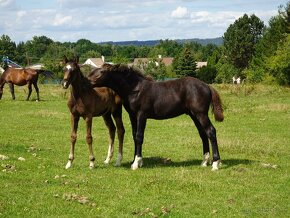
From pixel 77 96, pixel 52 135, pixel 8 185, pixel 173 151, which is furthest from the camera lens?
pixel 52 135

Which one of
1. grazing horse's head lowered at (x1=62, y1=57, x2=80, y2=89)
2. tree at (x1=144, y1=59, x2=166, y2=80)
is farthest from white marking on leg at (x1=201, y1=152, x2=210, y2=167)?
tree at (x1=144, y1=59, x2=166, y2=80)

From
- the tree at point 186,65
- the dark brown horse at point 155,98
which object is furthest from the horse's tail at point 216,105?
the tree at point 186,65

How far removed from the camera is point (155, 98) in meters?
12.0

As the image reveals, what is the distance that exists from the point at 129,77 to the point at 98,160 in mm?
2570

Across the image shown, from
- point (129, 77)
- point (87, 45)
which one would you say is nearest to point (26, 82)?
point (129, 77)

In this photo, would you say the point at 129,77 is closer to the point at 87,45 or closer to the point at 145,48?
the point at 145,48

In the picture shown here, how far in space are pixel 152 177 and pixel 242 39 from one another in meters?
81.1

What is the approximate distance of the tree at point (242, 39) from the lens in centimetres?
8850

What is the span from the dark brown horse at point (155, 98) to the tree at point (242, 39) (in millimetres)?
78240

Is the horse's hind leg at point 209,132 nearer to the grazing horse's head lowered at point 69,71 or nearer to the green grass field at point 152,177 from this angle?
the green grass field at point 152,177

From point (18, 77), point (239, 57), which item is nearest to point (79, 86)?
point (18, 77)

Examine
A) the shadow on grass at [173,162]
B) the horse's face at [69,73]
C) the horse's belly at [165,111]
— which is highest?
the horse's face at [69,73]

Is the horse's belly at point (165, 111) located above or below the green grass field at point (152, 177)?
above

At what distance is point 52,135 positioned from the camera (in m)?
17.7
